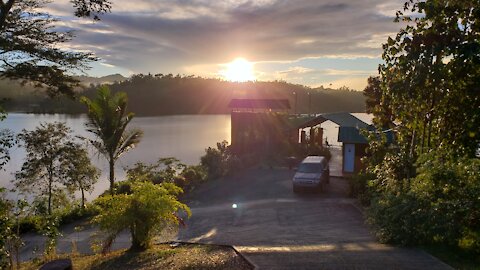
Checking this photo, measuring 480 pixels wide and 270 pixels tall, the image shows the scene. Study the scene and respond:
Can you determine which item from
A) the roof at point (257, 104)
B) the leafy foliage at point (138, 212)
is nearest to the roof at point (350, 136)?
the roof at point (257, 104)

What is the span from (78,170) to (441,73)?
77.6 feet

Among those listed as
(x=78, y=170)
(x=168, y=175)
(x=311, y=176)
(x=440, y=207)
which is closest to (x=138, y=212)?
(x=440, y=207)

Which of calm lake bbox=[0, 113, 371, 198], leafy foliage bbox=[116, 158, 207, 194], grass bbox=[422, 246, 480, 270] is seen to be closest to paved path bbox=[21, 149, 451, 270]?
grass bbox=[422, 246, 480, 270]

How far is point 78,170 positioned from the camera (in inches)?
1049

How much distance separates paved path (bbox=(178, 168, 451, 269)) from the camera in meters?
9.09

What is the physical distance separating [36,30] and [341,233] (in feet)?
38.1

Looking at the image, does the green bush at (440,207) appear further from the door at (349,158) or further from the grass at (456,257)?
the door at (349,158)

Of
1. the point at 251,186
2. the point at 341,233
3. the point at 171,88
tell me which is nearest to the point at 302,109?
the point at 171,88

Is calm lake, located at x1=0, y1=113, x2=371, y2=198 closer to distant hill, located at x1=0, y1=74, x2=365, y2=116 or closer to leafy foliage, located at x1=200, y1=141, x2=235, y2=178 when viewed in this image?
leafy foliage, located at x1=200, y1=141, x2=235, y2=178

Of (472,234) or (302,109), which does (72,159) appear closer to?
(472,234)

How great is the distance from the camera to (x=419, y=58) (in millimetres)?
8000

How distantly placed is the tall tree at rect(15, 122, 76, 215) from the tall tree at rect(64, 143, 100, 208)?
0.17 metres

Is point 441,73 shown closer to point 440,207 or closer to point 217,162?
point 440,207

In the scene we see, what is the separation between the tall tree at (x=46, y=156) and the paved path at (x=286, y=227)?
868cm
